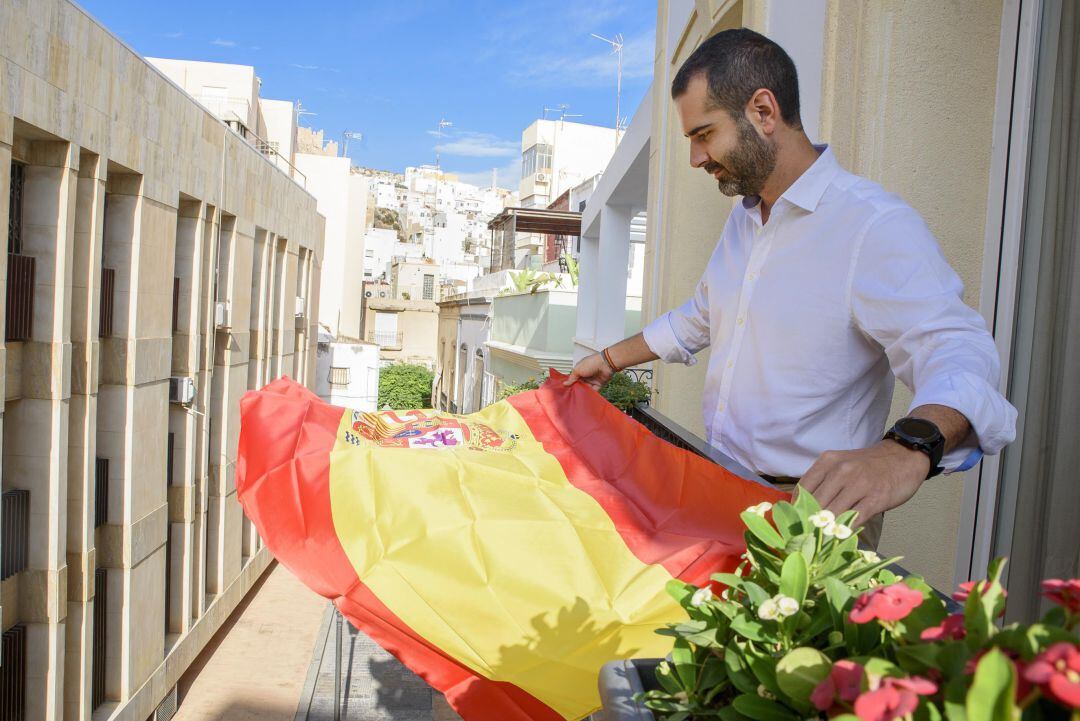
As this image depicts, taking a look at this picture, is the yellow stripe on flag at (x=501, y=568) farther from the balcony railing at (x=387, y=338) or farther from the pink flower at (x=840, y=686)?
the balcony railing at (x=387, y=338)

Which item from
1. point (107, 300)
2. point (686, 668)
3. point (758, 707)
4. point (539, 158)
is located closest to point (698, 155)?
point (686, 668)

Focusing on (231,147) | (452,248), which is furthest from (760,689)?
(452,248)

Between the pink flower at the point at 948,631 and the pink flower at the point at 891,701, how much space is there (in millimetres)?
79

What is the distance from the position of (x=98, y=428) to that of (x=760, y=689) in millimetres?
14029

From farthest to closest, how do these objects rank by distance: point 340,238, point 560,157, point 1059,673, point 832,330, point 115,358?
point 560,157, point 340,238, point 115,358, point 832,330, point 1059,673

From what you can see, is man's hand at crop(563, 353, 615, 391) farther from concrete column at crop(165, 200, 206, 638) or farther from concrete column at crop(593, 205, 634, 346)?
concrete column at crop(165, 200, 206, 638)

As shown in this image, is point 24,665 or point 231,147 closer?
point 24,665

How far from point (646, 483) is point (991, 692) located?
2.09 metres

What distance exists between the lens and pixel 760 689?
1.03m

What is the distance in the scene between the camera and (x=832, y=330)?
7.01 ft

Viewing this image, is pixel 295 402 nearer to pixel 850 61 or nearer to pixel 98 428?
pixel 850 61

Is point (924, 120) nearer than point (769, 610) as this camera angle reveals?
No

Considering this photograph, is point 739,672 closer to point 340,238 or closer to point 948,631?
point 948,631

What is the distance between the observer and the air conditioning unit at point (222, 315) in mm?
17770
